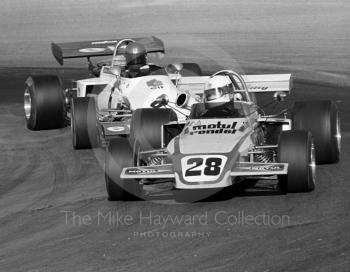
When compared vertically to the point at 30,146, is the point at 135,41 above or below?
above

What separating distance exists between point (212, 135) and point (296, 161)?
3.89 ft

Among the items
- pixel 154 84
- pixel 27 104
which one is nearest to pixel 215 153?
pixel 154 84

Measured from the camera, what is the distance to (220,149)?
1255cm

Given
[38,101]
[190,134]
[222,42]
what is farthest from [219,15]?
[190,134]

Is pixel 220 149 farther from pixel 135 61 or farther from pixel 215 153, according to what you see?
pixel 135 61

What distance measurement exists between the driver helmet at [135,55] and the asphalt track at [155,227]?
323cm

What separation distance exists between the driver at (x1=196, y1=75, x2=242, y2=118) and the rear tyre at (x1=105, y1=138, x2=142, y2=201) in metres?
1.63

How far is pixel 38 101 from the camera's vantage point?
61.7ft

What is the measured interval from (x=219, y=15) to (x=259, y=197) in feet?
82.8

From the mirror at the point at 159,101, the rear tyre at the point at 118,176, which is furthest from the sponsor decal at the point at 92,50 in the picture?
the rear tyre at the point at 118,176

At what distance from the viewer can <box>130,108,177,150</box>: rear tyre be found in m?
14.2

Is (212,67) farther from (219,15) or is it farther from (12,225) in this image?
(12,225)

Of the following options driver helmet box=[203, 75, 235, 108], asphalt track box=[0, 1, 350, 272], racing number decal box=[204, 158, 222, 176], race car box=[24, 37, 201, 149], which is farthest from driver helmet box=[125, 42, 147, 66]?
racing number decal box=[204, 158, 222, 176]

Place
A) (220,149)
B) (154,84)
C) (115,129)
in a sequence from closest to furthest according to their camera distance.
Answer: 1. (220,149)
2. (115,129)
3. (154,84)
